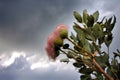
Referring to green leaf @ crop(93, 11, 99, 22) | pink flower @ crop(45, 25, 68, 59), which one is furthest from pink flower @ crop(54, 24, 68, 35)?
green leaf @ crop(93, 11, 99, 22)

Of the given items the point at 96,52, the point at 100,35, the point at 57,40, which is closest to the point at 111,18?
the point at 100,35

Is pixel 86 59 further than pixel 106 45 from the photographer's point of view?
No

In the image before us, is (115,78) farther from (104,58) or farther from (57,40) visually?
(57,40)

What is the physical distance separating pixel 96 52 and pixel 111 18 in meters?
0.47

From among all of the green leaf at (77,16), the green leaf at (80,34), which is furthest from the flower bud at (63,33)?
the green leaf at (77,16)

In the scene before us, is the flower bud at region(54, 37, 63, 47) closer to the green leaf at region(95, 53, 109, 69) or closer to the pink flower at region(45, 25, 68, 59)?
the pink flower at region(45, 25, 68, 59)

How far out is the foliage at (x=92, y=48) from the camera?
2.72m

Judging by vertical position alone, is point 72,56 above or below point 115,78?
above

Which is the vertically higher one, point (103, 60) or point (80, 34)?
point (80, 34)

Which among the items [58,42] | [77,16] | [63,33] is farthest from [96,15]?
[58,42]

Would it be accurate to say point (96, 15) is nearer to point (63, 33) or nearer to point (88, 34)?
point (88, 34)

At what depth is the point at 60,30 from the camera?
2.84 metres

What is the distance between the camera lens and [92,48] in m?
2.86

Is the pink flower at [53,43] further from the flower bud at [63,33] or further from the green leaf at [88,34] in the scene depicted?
the green leaf at [88,34]
